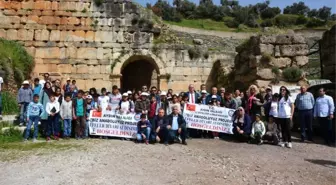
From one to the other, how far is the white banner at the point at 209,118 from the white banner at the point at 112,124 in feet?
5.15

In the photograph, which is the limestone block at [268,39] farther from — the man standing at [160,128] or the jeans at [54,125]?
the jeans at [54,125]

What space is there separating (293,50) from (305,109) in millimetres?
3367

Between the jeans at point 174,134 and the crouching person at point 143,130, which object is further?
the crouching person at point 143,130

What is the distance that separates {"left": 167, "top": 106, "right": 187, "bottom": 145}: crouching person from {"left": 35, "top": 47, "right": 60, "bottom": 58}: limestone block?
9071 millimetres

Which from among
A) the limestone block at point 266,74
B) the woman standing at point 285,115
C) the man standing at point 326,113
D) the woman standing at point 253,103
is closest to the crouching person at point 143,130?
the woman standing at point 253,103

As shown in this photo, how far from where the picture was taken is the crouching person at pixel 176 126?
9039 millimetres

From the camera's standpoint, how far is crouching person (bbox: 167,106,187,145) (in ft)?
29.7

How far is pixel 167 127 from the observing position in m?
9.03

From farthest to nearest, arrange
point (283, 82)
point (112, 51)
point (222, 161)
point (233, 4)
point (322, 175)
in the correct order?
1. point (233, 4)
2. point (112, 51)
3. point (283, 82)
4. point (222, 161)
5. point (322, 175)

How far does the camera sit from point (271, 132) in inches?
363

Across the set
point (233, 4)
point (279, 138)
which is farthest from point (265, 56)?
point (233, 4)

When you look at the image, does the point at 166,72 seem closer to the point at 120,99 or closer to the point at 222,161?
the point at 120,99

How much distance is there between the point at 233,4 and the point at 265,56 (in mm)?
60089

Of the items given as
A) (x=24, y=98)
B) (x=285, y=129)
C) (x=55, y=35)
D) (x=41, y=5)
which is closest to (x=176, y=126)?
(x=285, y=129)
